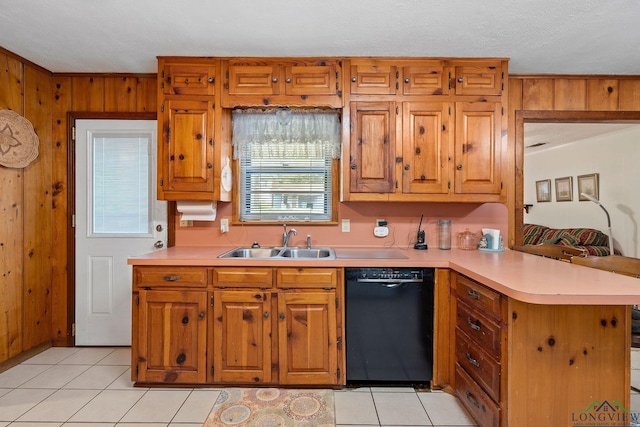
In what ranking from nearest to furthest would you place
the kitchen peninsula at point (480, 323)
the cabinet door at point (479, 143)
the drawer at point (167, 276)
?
1. the kitchen peninsula at point (480, 323)
2. the drawer at point (167, 276)
3. the cabinet door at point (479, 143)

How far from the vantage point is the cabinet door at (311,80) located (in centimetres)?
245

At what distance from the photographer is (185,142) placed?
2.45 m

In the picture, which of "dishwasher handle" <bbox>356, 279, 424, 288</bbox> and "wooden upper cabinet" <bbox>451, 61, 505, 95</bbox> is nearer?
"dishwasher handle" <bbox>356, 279, 424, 288</bbox>

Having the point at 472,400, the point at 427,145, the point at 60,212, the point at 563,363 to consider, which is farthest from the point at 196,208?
the point at 563,363

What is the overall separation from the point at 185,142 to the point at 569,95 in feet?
10.2

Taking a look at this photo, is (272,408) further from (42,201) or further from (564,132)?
(564,132)

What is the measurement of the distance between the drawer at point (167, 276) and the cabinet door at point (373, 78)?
1.66m

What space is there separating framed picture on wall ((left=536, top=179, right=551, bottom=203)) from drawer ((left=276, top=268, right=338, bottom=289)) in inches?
231

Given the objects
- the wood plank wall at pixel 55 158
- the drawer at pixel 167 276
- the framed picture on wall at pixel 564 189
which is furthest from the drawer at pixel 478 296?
the framed picture on wall at pixel 564 189

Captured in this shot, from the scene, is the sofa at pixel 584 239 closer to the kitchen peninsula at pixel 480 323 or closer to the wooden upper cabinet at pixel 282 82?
the kitchen peninsula at pixel 480 323

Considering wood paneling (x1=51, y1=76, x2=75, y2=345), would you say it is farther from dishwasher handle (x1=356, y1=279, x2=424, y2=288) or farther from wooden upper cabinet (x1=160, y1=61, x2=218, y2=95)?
dishwasher handle (x1=356, y1=279, x2=424, y2=288)

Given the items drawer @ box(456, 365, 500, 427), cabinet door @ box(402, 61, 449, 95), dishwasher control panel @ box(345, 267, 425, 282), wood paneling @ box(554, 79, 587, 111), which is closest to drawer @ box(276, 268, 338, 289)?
dishwasher control panel @ box(345, 267, 425, 282)

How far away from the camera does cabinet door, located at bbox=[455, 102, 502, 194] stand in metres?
2.44

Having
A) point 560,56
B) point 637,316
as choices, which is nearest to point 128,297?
point 637,316
